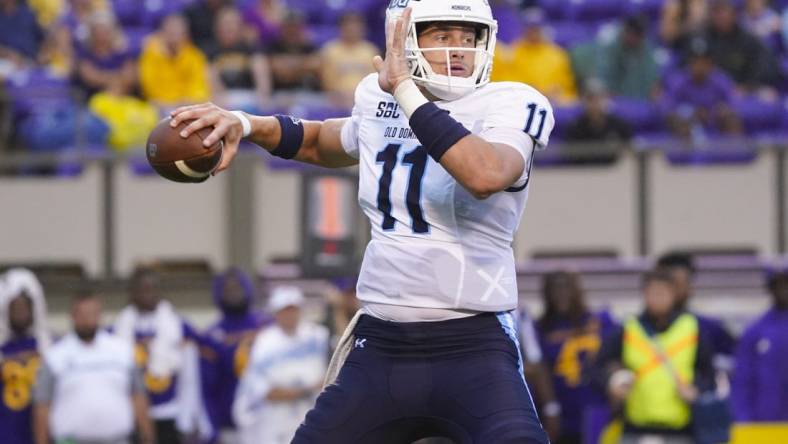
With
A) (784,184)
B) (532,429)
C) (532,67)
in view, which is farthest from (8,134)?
(532,429)

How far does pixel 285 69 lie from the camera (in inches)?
481

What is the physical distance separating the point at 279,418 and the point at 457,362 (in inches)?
234

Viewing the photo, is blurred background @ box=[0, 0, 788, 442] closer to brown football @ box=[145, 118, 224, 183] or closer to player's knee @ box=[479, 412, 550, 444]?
brown football @ box=[145, 118, 224, 183]

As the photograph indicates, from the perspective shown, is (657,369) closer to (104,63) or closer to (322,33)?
(104,63)

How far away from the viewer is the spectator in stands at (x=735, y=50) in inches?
521

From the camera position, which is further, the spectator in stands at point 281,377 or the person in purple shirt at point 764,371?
the spectator in stands at point 281,377

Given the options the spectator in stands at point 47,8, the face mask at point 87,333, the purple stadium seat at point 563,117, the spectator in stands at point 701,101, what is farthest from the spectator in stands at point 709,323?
the spectator in stands at point 47,8

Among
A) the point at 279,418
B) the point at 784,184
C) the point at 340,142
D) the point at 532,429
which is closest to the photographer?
the point at 532,429

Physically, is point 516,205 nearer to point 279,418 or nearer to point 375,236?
point 375,236

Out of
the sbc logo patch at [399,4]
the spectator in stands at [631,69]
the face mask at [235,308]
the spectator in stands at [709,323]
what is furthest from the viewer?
the spectator in stands at [631,69]

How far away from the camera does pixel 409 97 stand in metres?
4.40

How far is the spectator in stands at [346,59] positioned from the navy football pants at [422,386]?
753 cm

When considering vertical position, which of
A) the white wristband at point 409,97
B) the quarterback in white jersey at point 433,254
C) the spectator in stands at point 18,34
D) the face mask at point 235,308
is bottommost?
the face mask at point 235,308

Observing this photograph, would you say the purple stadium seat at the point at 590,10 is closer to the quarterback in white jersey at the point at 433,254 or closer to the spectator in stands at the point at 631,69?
the spectator in stands at the point at 631,69
